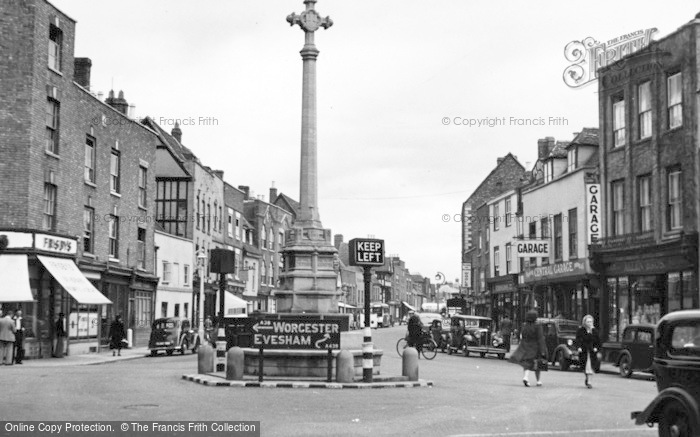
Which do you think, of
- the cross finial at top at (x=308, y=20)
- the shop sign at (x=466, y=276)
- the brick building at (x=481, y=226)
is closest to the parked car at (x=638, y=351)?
the cross finial at top at (x=308, y=20)

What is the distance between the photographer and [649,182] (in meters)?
32.5

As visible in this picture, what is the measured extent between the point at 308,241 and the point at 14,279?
11.4 metres

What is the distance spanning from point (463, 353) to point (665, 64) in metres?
16.3

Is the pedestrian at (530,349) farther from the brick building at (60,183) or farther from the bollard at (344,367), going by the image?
the brick building at (60,183)

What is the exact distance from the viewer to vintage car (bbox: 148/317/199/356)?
3697 centimetres

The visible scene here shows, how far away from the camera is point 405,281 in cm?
17500

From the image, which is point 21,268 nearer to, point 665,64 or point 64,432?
point 64,432

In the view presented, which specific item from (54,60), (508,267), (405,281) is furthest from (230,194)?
(405,281)

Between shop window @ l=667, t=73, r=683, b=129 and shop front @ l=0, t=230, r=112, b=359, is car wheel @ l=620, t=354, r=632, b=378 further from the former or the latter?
shop front @ l=0, t=230, r=112, b=359

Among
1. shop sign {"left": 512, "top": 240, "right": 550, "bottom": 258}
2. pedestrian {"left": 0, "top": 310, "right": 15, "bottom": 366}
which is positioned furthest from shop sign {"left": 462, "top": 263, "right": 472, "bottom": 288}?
pedestrian {"left": 0, "top": 310, "right": 15, "bottom": 366}

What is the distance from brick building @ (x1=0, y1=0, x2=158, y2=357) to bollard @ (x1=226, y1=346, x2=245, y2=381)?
11608 mm

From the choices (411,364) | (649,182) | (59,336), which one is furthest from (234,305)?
(411,364)

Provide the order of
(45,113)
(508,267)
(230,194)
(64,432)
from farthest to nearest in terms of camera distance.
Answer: (230,194), (508,267), (45,113), (64,432)

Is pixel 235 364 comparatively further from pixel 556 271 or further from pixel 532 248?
pixel 556 271
